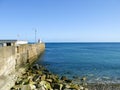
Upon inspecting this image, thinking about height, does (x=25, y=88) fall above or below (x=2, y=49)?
below

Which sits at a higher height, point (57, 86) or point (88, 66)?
point (57, 86)

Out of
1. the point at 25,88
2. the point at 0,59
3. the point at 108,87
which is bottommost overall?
the point at 108,87

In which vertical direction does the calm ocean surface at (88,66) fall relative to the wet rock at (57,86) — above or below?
below

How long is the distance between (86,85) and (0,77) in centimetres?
831

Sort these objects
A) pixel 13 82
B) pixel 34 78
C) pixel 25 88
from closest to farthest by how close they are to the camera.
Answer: pixel 25 88, pixel 13 82, pixel 34 78

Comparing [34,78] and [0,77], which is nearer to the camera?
[0,77]

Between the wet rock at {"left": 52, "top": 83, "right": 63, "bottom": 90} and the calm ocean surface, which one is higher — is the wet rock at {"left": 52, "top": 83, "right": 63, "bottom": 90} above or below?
above

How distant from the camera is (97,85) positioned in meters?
19.4

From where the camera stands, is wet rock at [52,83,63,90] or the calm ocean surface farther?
the calm ocean surface

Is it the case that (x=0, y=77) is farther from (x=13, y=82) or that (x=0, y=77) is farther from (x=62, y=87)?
(x=62, y=87)

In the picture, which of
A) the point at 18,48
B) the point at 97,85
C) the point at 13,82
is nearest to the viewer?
the point at 13,82

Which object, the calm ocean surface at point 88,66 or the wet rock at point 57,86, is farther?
the calm ocean surface at point 88,66

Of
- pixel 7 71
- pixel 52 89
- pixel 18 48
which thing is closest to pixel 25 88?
pixel 52 89

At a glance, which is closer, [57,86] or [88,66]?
[57,86]
